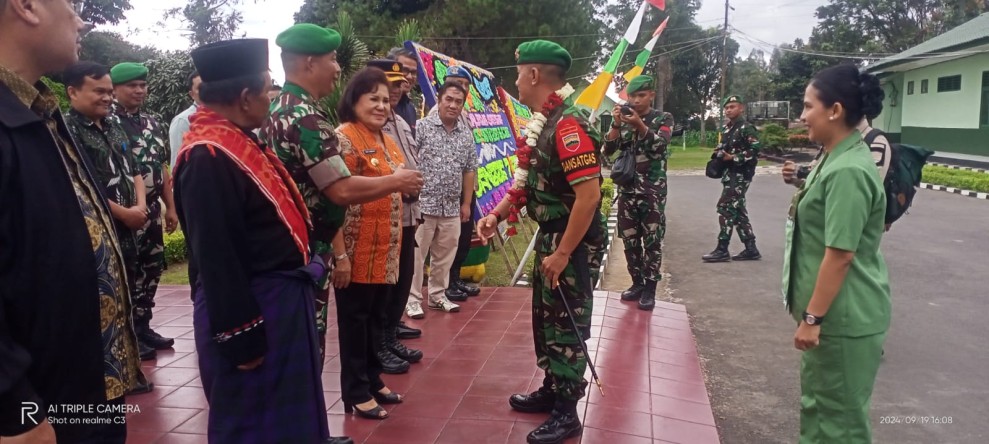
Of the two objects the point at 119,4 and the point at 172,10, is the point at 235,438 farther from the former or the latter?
the point at 119,4

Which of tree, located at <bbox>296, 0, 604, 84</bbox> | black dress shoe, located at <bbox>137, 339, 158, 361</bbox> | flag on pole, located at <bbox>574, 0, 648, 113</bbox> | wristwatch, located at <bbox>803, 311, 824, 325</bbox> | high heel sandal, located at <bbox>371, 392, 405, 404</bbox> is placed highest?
tree, located at <bbox>296, 0, 604, 84</bbox>

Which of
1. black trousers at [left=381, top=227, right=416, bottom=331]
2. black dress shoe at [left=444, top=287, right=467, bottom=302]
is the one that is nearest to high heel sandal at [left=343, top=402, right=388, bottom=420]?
black trousers at [left=381, top=227, right=416, bottom=331]

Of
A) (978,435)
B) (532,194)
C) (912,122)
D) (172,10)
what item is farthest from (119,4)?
(912,122)

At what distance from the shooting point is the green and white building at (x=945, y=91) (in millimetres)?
18516

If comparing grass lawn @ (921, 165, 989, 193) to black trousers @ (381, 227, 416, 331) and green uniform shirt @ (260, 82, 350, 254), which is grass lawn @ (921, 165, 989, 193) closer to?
black trousers @ (381, 227, 416, 331)

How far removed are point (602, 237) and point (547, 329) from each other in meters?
0.52

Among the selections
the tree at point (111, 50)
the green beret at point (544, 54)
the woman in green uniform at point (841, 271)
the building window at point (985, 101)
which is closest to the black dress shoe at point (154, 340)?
the green beret at point (544, 54)

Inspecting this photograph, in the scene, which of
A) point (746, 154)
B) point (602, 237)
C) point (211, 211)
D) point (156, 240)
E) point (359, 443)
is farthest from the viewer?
point (746, 154)

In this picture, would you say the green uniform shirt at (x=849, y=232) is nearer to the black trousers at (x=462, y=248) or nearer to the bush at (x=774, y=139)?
the black trousers at (x=462, y=248)

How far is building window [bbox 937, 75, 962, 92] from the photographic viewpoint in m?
20.2

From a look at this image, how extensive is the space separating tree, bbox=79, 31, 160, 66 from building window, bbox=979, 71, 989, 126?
26383mm

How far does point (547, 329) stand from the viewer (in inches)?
118

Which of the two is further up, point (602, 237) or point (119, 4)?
point (119, 4)

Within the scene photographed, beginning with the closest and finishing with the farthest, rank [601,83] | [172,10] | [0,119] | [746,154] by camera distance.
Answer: [0,119] → [601,83] → [746,154] → [172,10]
